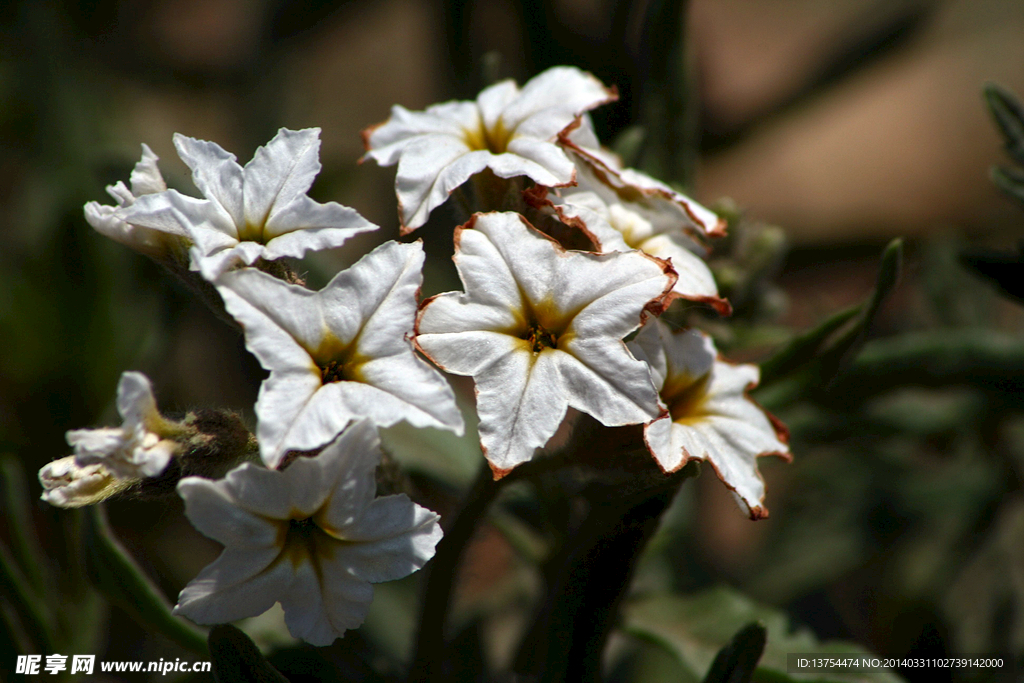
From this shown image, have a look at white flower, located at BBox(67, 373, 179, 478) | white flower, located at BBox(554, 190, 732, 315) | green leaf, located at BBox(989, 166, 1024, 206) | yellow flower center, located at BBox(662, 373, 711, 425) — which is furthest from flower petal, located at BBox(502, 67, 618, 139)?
green leaf, located at BBox(989, 166, 1024, 206)

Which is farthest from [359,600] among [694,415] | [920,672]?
[920,672]

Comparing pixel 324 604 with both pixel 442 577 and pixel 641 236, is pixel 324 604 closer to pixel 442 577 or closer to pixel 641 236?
pixel 442 577

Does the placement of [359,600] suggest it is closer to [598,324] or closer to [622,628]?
[598,324]

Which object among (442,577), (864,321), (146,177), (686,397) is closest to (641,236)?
(686,397)

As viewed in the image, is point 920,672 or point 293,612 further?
point 920,672

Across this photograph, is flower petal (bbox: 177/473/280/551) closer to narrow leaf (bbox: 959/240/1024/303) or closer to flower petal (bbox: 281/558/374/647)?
flower petal (bbox: 281/558/374/647)
